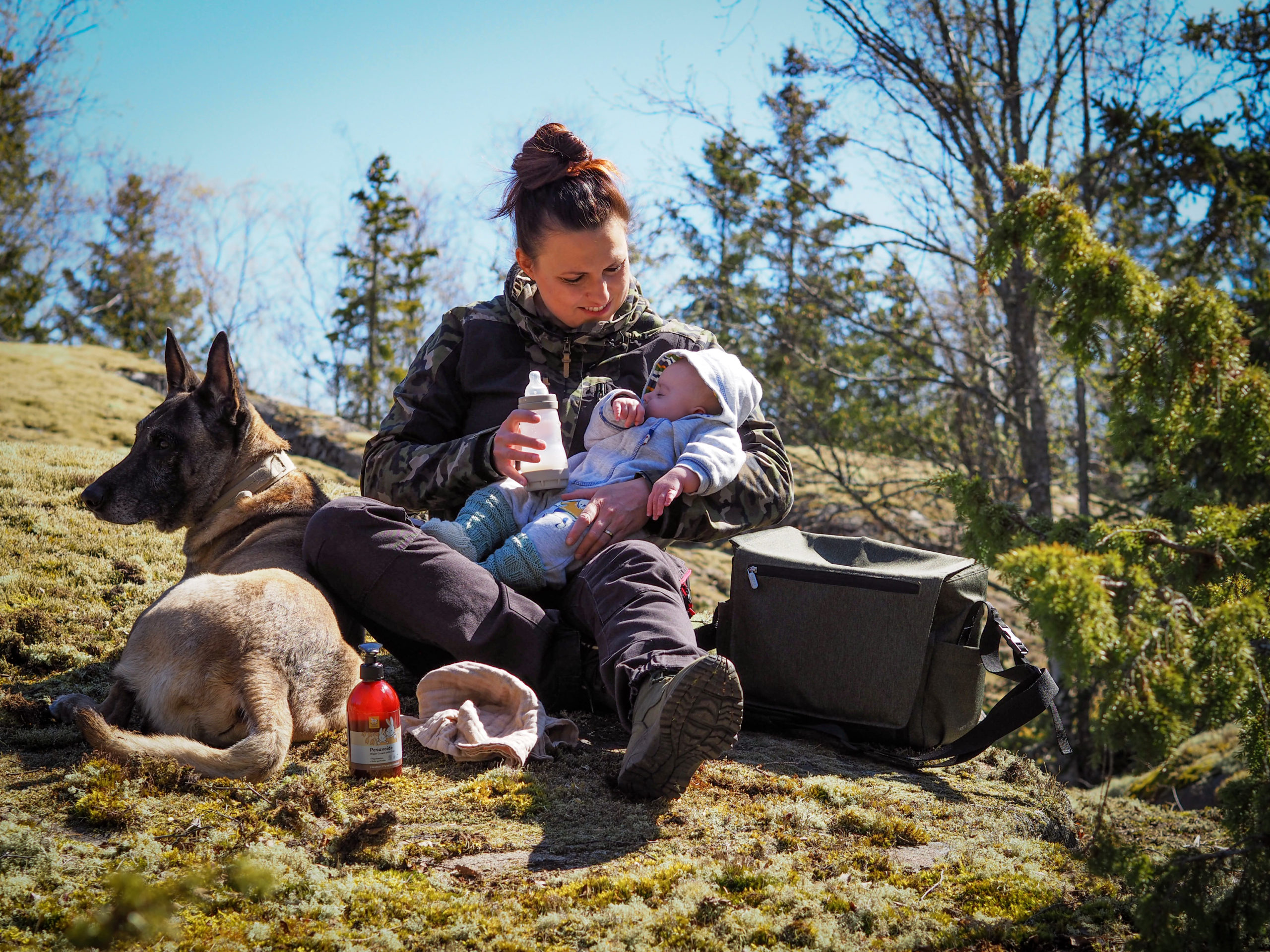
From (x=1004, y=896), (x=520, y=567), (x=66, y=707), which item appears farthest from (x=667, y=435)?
(x=66, y=707)

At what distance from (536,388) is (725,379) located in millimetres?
829

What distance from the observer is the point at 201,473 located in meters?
4.08

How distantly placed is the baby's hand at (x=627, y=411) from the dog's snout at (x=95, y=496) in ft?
7.65

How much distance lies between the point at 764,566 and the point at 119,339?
25.9 m

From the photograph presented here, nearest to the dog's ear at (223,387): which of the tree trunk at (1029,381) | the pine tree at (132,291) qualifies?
the tree trunk at (1029,381)

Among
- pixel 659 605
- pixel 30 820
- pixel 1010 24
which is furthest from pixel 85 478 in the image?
pixel 1010 24

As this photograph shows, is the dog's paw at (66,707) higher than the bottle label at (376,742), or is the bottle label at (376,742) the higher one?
the bottle label at (376,742)

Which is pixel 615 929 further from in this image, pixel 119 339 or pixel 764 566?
pixel 119 339

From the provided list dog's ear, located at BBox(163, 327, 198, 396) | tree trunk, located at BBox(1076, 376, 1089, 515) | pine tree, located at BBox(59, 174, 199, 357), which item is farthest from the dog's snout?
pine tree, located at BBox(59, 174, 199, 357)

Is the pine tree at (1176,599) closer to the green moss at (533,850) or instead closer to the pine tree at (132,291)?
the green moss at (533,850)

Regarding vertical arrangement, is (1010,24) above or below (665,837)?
above

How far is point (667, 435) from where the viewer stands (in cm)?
387

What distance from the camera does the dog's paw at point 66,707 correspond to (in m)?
3.16

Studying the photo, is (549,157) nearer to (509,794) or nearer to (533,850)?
(509,794)
